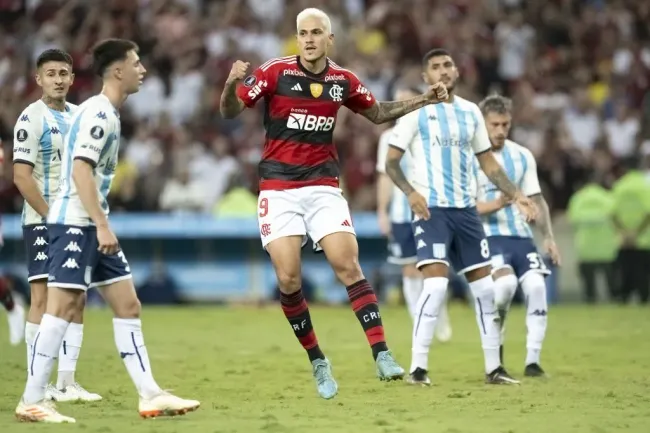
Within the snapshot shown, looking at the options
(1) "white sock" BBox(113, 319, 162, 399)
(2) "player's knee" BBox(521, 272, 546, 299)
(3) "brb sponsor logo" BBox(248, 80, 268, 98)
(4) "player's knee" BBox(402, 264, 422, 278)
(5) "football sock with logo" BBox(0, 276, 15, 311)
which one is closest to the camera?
(1) "white sock" BBox(113, 319, 162, 399)

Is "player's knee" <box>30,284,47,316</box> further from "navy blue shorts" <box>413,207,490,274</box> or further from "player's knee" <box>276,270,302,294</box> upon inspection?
"navy blue shorts" <box>413,207,490,274</box>

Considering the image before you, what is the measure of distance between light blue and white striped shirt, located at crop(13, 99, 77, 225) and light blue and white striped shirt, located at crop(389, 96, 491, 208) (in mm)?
2845

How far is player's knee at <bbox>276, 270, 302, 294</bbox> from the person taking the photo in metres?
10.1

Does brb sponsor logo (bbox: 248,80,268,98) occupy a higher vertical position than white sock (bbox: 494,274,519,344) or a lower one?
higher

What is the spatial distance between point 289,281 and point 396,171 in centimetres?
180

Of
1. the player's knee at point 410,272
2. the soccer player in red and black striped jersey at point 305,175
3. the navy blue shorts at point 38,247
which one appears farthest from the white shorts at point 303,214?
the player's knee at point 410,272

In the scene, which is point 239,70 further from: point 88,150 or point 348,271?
point 348,271

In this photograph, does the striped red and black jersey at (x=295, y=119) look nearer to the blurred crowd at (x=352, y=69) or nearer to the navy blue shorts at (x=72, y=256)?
the navy blue shorts at (x=72, y=256)

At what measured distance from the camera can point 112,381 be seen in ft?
38.9

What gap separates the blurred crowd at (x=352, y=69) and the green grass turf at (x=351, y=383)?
17.5 ft

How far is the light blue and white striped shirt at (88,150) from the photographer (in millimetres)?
8688

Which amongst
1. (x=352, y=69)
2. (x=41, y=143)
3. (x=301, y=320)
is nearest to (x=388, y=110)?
(x=301, y=320)

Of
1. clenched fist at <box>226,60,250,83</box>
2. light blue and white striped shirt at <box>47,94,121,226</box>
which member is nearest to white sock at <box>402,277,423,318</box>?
clenched fist at <box>226,60,250,83</box>

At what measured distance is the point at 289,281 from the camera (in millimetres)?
10180
